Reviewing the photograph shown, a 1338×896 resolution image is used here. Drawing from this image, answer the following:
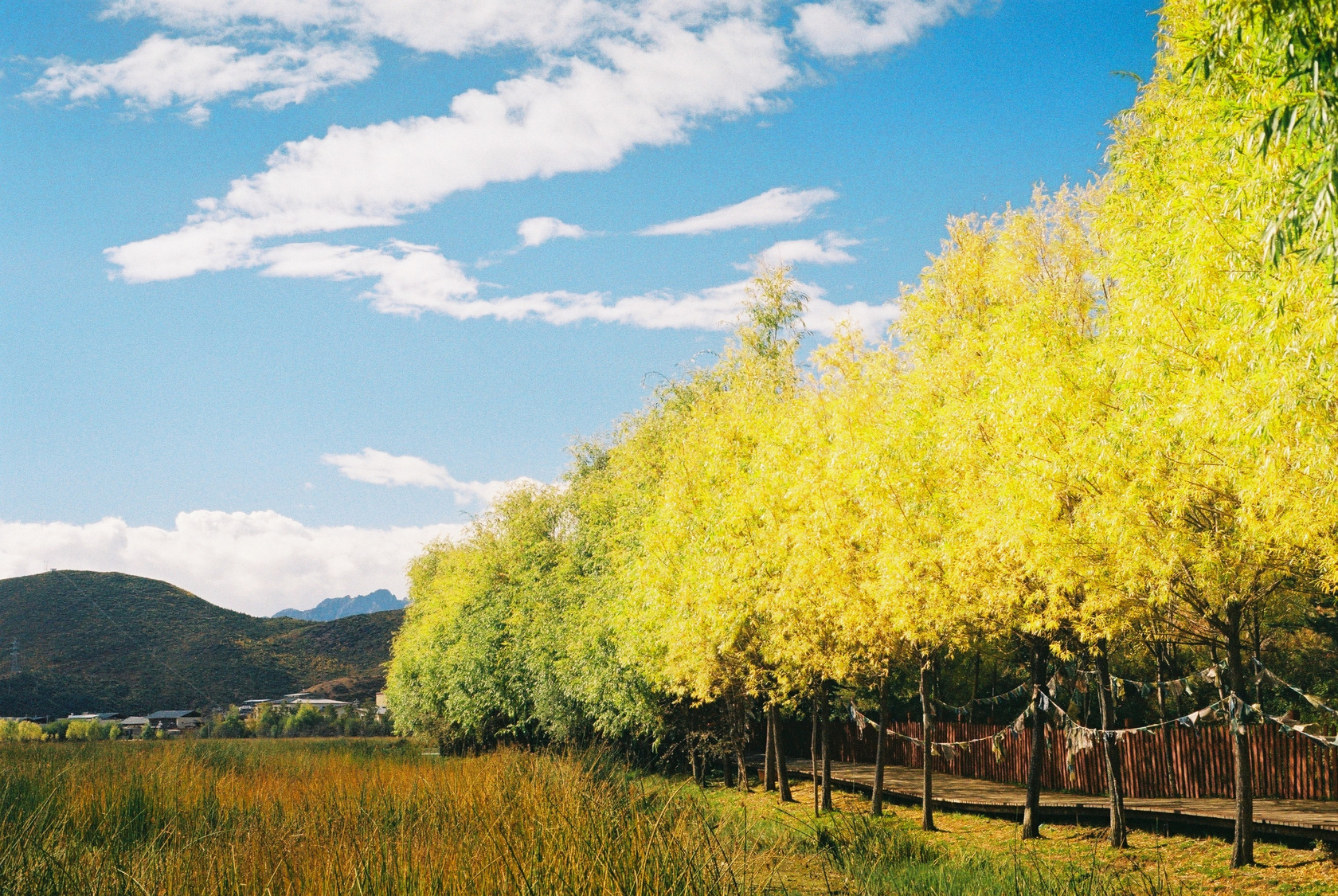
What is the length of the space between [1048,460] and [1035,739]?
26.7ft

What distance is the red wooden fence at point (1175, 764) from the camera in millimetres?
17359

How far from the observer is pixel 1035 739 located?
58.1 feet

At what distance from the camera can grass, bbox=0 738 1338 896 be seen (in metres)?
6.09

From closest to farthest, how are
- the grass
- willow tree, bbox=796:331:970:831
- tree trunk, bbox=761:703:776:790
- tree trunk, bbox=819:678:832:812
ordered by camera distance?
1. the grass
2. willow tree, bbox=796:331:970:831
3. tree trunk, bbox=819:678:832:812
4. tree trunk, bbox=761:703:776:790

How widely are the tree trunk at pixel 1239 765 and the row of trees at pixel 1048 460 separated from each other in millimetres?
53

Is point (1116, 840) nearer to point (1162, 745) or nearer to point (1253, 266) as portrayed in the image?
point (1162, 745)

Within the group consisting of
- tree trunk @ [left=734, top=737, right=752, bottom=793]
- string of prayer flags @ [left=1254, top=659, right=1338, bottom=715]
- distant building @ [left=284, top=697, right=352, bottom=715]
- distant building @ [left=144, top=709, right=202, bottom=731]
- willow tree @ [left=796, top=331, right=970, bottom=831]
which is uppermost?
willow tree @ [left=796, top=331, right=970, bottom=831]

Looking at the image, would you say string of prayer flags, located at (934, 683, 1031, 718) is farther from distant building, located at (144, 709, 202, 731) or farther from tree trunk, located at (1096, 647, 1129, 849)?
distant building, located at (144, 709, 202, 731)

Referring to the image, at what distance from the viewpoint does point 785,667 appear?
20.0 m

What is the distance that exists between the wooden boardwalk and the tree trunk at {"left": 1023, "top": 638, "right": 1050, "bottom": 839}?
2.92 feet

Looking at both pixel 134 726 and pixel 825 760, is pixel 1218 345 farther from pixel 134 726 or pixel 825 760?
pixel 134 726

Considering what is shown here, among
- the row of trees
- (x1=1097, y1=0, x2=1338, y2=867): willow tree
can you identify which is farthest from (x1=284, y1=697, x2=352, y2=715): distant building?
(x1=1097, y1=0, x2=1338, y2=867): willow tree

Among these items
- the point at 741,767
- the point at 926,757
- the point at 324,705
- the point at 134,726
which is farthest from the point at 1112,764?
the point at 324,705

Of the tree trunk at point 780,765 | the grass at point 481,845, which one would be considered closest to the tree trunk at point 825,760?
the tree trunk at point 780,765
